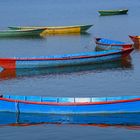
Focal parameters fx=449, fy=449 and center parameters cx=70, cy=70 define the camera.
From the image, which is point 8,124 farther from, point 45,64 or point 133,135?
point 45,64

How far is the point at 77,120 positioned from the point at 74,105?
0.85 meters

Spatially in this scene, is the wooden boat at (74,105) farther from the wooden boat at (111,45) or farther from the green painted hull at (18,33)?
the green painted hull at (18,33)

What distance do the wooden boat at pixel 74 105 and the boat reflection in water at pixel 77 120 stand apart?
258 mm

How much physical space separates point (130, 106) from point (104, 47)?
1978 cm

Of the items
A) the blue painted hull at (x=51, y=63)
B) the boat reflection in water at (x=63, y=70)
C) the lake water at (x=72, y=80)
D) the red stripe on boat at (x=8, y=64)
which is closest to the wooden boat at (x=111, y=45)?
the lake water at (x=72, y=80)

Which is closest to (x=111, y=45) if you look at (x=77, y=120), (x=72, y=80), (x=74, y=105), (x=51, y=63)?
(x=51, y=63)

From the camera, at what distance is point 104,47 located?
41031mm

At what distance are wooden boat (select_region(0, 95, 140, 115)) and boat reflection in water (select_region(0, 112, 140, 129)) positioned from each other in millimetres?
258

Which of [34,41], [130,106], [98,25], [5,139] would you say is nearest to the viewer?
[5,139]

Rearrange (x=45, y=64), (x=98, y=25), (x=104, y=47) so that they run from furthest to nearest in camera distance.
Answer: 1. (x=98, y=25)
2. (x=104, y=47)
3. (x=45, y=64)

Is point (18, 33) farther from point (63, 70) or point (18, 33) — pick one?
point (63, 70)

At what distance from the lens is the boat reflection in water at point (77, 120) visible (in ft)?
71.4

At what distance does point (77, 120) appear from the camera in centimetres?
2202

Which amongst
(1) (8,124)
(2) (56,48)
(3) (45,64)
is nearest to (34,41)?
(2) (56,48)
